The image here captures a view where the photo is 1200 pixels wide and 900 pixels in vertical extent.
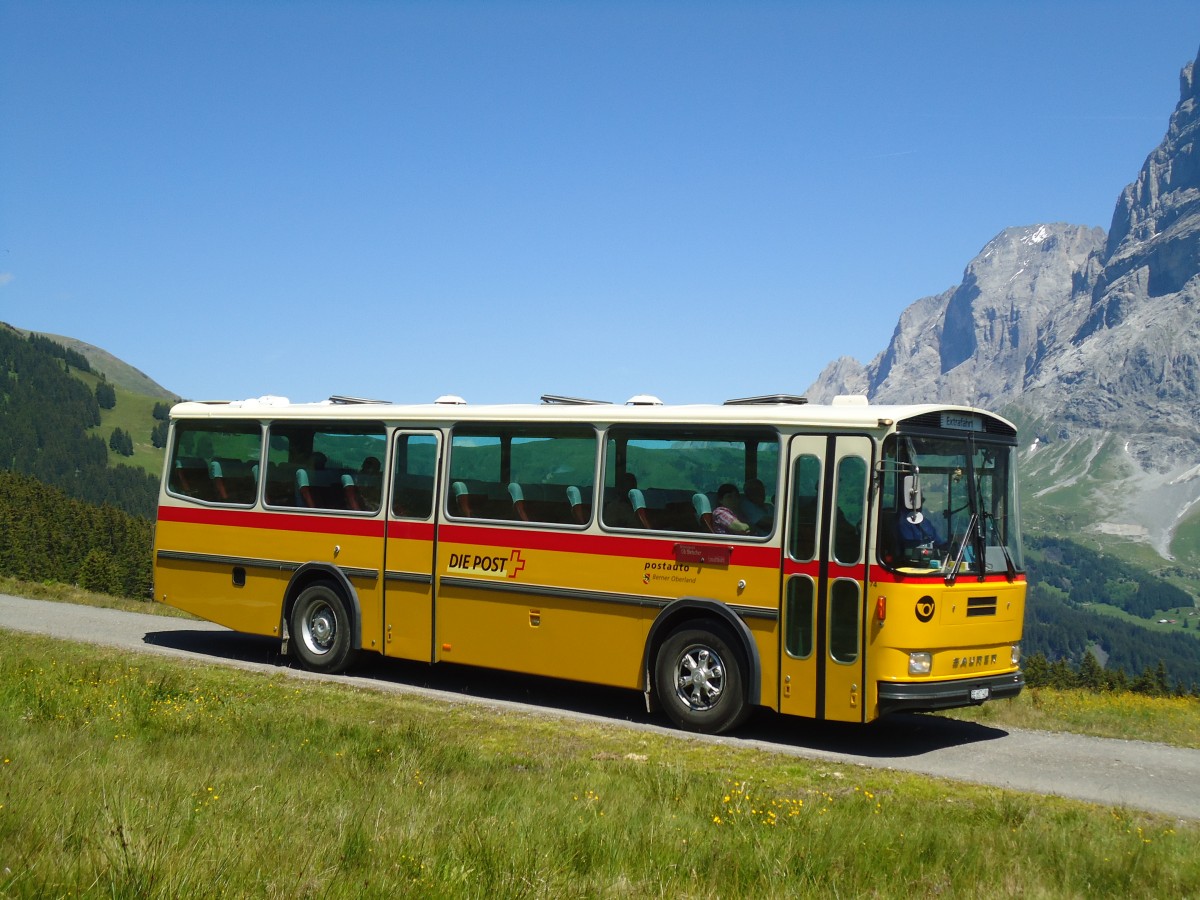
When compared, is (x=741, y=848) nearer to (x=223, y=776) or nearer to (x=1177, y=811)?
(x=223, y=776)

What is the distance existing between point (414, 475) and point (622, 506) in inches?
122

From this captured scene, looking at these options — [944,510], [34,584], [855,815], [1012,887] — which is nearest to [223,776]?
[855,815]

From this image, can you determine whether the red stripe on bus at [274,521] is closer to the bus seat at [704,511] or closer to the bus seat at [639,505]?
the bus seat at [639,505]

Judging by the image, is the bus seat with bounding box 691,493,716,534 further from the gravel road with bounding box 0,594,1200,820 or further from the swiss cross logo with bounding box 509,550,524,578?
the swiss cross logo with bounding box 509,550,524,578

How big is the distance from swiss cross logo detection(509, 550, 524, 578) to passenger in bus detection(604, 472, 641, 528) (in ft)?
4.09

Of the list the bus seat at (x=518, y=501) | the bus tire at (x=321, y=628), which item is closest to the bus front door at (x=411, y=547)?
the bus tire at (x=321, y=628)

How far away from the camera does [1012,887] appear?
630cm

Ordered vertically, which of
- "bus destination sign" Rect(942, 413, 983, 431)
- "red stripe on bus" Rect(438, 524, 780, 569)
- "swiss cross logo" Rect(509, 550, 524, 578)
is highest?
"bus destination sign" Rect(942, 413, 983, 431)

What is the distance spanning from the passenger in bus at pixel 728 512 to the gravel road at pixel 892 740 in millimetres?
1995

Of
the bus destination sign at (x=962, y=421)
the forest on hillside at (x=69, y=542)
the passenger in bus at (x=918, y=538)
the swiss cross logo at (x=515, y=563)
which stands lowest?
the forest on hillside at (x=69, y=542)

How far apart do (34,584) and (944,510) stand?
22.3 metres

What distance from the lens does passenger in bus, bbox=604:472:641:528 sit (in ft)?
42.8

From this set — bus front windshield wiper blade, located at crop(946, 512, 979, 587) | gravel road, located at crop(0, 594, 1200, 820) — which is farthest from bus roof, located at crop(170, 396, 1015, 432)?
gravel road, located at crop(0, 594, 1200, 820)

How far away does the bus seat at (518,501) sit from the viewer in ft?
45.8
